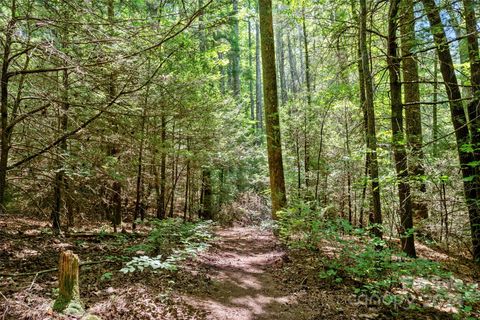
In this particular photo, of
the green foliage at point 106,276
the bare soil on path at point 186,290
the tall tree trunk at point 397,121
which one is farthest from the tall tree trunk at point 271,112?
the green foliage at point 106,276

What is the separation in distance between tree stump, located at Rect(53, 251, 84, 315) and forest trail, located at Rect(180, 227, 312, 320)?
144 cm

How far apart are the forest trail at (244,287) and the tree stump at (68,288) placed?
144 centimetres

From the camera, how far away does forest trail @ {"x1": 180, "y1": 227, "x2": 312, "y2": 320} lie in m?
4.01

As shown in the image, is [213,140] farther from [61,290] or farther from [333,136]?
[61,290]

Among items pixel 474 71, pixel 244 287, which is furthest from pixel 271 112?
pixel 244 287

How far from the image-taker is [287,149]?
41.8 feet

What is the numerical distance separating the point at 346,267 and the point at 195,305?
259cm

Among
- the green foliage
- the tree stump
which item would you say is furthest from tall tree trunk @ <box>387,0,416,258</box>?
the tree stump

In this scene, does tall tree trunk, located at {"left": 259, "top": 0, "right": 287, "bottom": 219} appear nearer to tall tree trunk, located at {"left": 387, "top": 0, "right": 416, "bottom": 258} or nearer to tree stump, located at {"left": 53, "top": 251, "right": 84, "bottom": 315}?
tall tree trunk, located at {"left": 387, "top": 0, "right": 416, "bottom": 258}

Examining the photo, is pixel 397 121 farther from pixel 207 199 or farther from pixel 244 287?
pixel 207 199

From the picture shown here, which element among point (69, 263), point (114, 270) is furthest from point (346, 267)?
point (69, 263)

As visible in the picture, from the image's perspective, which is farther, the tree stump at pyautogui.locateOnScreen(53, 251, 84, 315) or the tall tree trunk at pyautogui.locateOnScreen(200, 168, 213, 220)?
the tall tree trunk at pyautogui.locateOnScreen(200, 168, 213, 220)

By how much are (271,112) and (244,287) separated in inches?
185

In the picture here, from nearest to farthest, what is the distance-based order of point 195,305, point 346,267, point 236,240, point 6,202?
point 195,305 < point 346,267 < point 6,202 < point 236,240
